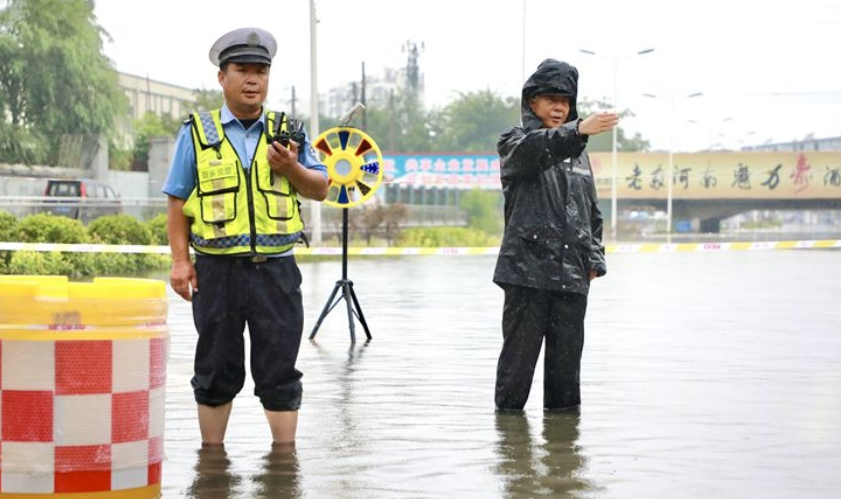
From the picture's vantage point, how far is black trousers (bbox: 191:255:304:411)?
6348 mm

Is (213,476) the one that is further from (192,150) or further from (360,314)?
(360,314)

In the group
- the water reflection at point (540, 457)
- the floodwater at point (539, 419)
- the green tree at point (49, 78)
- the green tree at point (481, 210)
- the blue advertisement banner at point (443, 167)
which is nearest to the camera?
the water reflection at point (540, 457)

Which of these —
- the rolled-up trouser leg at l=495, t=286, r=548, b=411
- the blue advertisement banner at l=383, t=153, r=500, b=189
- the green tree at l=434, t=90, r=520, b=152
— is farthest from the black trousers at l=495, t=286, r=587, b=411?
the green tree at l=434, t=90, r=520, b=152

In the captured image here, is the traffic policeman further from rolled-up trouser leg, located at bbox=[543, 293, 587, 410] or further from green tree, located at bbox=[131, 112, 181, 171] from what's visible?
green tree, located at bbox=[131, 112, 181, 171]

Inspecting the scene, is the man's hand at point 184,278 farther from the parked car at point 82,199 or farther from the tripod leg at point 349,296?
the parked car at point 82,199

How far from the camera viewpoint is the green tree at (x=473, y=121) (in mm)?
111188

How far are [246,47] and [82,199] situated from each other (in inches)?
1154

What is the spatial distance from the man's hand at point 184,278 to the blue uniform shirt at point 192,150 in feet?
0.89

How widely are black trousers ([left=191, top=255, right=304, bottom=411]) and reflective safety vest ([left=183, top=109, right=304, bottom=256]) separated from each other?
91mm

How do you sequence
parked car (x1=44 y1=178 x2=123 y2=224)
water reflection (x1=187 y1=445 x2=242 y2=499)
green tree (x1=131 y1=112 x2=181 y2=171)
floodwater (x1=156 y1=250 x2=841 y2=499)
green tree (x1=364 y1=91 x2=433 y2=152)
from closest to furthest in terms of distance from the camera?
water reflection (x1=187 y1=445 x2=242 y2=499)
floodwater (x1=156 y1=250 x2=841 y2=499)
parked car (x1=44 y1=178 x2=123 y2=224)
green tree (x1=131 y1=112 x2=181 y2=171)
green tree (x1=364 y1=91 x2=433 y2=152)

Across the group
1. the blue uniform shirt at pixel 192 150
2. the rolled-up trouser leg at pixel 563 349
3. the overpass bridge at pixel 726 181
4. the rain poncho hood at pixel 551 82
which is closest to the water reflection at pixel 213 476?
the blue uniform shirt at pixel 192 150

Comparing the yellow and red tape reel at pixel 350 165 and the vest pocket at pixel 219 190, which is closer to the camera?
the vest pocket at pixel 219 190

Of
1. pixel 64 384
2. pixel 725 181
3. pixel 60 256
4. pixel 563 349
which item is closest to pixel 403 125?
pixel 725 181

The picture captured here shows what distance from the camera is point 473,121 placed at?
113 meters
